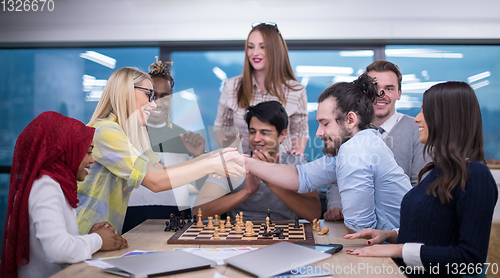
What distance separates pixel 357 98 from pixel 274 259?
1153 millimetres

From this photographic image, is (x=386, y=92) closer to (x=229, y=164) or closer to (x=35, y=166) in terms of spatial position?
(x=229, y=164)

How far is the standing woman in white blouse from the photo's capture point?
309cm

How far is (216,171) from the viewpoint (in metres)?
2.30

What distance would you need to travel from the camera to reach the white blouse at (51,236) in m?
1.29

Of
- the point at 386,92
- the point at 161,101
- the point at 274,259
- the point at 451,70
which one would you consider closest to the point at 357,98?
the point at 386,92

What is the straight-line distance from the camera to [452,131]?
4.54ft

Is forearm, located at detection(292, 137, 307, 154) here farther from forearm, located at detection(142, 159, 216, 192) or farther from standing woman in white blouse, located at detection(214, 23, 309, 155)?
forearm, located at detection(142, 159, 216, 192)

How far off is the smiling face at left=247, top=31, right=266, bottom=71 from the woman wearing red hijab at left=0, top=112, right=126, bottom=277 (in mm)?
1880

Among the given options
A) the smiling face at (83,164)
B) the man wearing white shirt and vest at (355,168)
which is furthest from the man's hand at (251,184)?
the smiling face at (83,164)

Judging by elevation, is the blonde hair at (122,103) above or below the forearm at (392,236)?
above

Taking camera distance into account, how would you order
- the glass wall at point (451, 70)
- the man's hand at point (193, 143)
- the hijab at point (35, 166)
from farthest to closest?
the glass wall at point (451, 70) → the man's hand at point (193, 143) → the hijab at point (35, 166)

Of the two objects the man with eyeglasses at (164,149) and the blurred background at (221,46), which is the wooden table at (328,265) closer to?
the man with eyeglasses at (164,149)

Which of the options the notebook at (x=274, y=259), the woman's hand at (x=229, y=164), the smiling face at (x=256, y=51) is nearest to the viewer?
the notebook at (x=274, y=259)

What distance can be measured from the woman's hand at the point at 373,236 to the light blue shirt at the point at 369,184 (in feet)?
0.38
